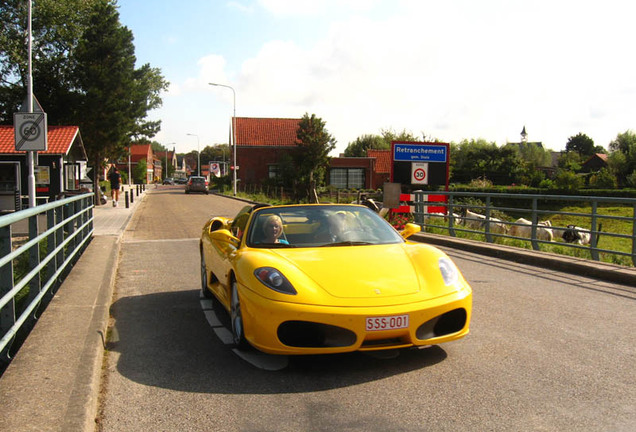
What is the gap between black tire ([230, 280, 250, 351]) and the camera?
4.59m

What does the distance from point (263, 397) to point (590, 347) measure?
2.87 m

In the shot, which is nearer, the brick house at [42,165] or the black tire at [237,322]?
the black tire at [237,322]

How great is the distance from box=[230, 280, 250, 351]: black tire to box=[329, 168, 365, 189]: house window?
5606cm

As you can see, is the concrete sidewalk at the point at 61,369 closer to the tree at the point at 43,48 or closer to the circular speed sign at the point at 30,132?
the circular speed sign at the point at 30,132

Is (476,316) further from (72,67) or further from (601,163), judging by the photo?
(601,163)

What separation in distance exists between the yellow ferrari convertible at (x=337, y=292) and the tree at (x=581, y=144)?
415 ft

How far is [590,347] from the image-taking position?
474 centimetres

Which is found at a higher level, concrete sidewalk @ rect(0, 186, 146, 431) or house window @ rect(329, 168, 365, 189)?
house window @ rect(329, 168, 365, 189)

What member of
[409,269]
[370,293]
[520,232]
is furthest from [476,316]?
[520,232]

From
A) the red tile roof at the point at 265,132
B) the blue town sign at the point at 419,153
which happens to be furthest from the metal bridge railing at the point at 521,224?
the red tile roof at the point at 265,132

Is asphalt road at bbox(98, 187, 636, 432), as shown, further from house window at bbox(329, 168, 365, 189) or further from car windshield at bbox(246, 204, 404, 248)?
house window at bbox(329, 168, 365, 189)

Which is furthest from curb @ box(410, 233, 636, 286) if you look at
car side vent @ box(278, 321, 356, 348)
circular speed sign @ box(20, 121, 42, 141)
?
circular speed sign @ box(20, 121, 42, 141)

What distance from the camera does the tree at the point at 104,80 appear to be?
30.7 metres

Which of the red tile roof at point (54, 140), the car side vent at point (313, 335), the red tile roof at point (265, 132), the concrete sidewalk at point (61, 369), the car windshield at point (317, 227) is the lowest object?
the concrete sidewalk at point (61, 369)
